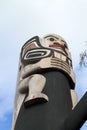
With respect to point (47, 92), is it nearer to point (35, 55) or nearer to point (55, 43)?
point (35, 55)

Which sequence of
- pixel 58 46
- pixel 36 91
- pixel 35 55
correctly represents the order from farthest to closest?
pixel 58 46, pixel 35 55, pixel 36 91

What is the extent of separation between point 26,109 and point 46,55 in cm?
107

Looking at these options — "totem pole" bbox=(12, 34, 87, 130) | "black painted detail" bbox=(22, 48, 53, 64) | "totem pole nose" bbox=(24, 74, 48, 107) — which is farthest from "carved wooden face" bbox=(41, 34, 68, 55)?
"totem pole nose" bbox=(24, 74, 48, 107)

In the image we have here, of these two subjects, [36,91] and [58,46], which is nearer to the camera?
[36,91]

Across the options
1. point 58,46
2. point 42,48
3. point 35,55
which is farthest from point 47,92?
point 58,46

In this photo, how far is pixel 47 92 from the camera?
4.23 metres

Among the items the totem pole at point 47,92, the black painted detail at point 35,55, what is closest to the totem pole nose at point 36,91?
the totem pole at point 47,92

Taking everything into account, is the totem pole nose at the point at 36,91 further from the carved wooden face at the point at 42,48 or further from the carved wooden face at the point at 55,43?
the carved wooden face at the point at 55,43

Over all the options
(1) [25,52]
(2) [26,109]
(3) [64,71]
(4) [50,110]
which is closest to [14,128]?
(2) [26,109]

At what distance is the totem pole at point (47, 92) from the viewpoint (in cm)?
371

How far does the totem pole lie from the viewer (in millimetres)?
3712

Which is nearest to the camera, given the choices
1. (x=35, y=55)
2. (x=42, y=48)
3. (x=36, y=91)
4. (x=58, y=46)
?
(x=36, y=91)

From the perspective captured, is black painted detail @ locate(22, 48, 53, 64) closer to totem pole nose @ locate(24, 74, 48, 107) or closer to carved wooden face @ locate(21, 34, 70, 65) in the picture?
carved wooden face @ locate(21, 34, 70, 65)

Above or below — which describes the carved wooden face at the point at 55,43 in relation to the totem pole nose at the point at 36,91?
above
